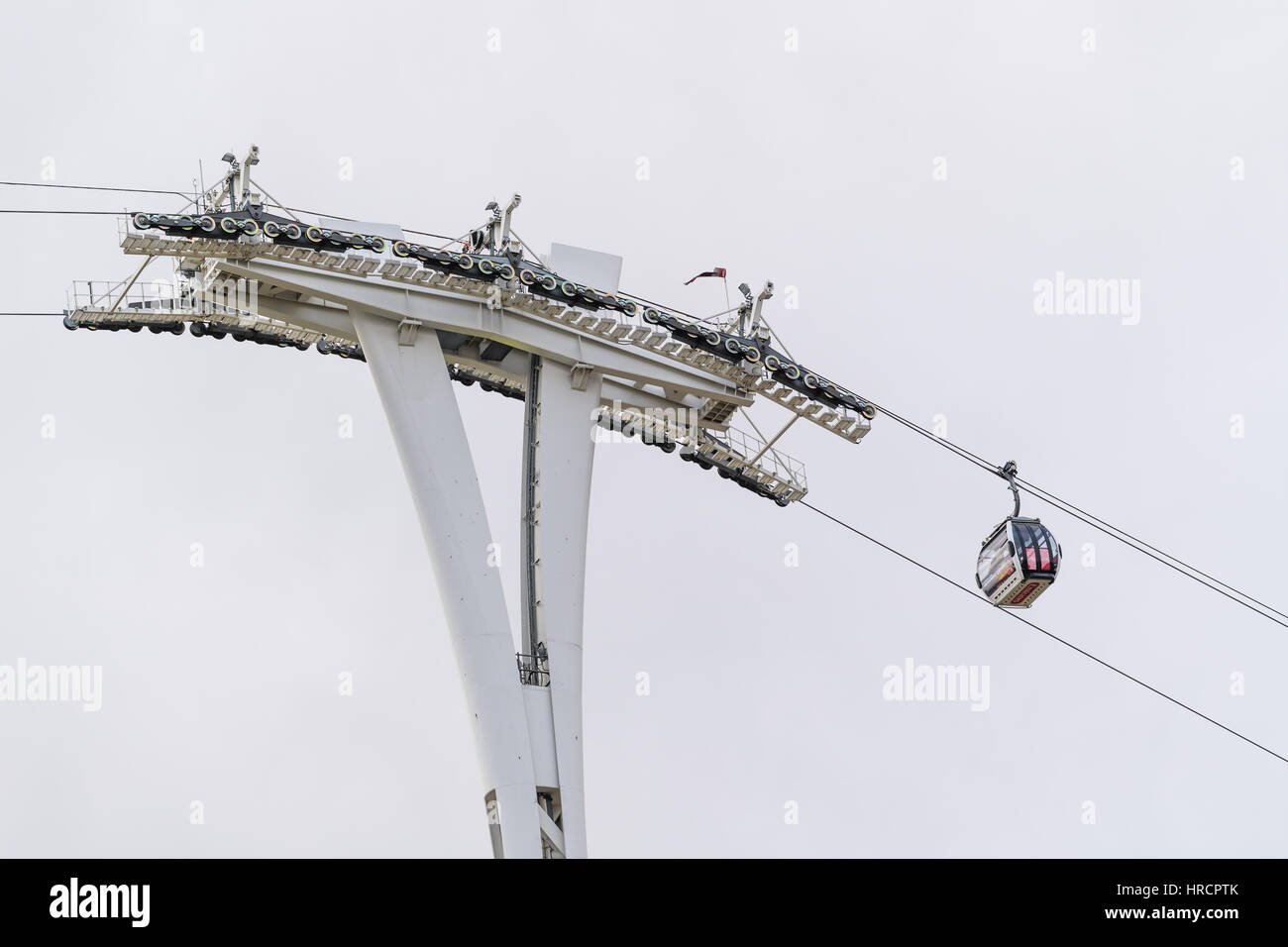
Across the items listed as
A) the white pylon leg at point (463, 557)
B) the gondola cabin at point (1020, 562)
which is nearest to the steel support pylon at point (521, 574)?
the white pylon leg at point (463, 557)

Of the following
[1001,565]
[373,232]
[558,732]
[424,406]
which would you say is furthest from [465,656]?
[1001,565]

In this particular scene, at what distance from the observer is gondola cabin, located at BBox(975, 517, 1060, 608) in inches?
1860

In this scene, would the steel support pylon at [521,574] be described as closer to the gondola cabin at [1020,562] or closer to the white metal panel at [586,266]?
the white metal panel at [586,266]

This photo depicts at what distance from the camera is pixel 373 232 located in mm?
44344

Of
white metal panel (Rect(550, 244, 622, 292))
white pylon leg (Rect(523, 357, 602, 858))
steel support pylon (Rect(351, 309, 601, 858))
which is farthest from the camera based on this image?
white metal panel (Rect(550, 244, 622, 292))

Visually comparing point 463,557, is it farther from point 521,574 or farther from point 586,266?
point 586,266

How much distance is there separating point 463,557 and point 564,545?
2744mm

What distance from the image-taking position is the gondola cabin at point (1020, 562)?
1860 inches

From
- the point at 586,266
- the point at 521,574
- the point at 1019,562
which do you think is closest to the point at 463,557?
the point at 521,574

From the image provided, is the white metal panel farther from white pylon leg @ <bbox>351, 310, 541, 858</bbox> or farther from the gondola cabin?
the gondola cabin

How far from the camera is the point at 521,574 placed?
4478 cm

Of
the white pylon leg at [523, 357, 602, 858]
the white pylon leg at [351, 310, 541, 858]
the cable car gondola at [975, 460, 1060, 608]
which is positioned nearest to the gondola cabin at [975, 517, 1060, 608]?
the cable car gondola at [975, 460, 1060, 608]

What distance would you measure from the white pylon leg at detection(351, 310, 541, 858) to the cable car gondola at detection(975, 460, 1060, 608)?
12.2m

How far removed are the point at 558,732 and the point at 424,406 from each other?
743 centimetres
